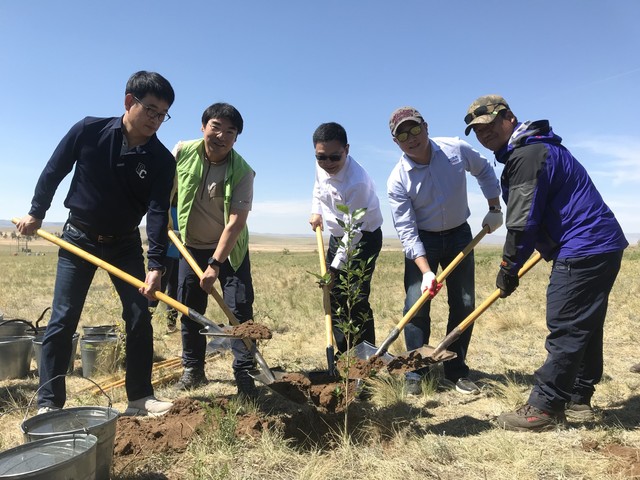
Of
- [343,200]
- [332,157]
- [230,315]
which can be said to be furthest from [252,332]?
[332,157]

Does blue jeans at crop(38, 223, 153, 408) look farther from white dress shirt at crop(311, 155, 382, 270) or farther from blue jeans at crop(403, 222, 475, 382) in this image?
blue jeans at crop(403, 222, 475, 382)

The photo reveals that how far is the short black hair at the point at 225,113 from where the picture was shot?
370 cm

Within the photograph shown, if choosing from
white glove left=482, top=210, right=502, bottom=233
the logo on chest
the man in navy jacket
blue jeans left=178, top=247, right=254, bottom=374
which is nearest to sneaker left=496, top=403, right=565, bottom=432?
white glove left=482, top=210, right=502, bottom=233

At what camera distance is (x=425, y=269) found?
384 centimetres

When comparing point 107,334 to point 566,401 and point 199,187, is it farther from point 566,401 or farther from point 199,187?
point 566,401

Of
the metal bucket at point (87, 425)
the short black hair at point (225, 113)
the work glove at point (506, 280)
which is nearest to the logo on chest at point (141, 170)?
the short black hair at point (225, 113)

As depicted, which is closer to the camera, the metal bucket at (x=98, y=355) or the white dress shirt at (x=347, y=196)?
the white dress shirt at (x=347, y=196)

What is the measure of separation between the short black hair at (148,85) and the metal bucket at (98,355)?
107 inches

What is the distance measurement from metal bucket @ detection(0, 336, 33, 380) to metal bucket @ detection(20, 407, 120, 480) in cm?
274

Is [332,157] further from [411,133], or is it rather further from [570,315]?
[570,315]

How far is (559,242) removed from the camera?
315 cm

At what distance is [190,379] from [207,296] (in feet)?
2.87

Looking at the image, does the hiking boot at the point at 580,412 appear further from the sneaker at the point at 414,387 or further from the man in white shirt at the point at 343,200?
the man in white shirt at the point at 343,200

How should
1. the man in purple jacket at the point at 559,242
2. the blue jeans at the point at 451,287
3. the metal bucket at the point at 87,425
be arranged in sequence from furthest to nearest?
1. the blue jeans at the point at 451,287
2. the man in purple jacket at the point at 559,242
3. the metal bucket at the point at 87,425
